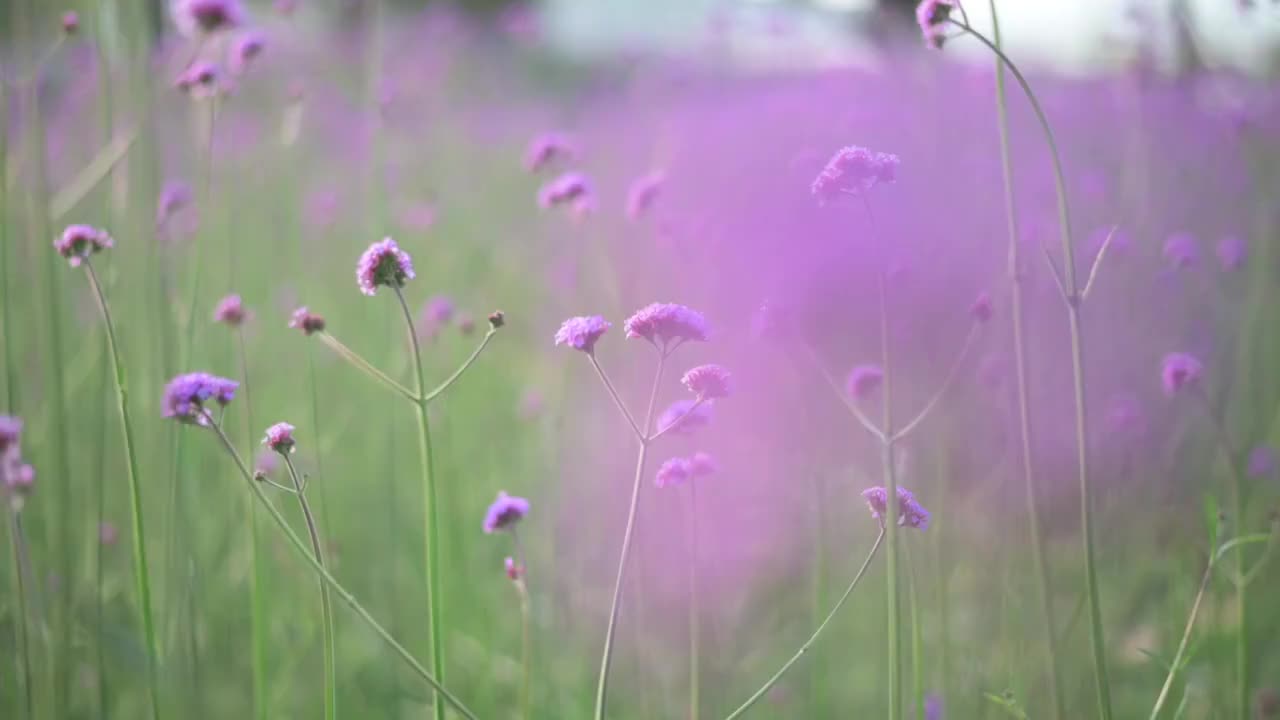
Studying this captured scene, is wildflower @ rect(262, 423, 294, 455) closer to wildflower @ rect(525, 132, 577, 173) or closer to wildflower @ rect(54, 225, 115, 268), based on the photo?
wildflower @ rect(54, 225, 115, 268)

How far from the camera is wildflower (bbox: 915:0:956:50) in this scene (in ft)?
3.63

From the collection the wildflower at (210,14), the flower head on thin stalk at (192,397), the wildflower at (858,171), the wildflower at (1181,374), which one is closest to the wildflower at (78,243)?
the flower head on thin stalk at (192,397)

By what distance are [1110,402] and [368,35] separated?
2.25 m

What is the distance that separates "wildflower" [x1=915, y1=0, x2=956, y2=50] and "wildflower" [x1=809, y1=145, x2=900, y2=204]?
0.17 m

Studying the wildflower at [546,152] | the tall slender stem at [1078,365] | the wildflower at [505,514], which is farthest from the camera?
the wildflower at [546,152]

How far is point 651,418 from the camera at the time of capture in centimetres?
96

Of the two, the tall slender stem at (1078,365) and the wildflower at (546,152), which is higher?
the wildflower at (546,152)

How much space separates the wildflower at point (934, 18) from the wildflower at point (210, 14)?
118cm

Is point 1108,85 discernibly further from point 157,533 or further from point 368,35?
point 157,533

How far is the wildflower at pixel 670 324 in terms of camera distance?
3.57 ft

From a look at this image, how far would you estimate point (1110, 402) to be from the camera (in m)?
2.49

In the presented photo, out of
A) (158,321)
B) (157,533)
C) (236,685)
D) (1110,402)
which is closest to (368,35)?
(158,321)

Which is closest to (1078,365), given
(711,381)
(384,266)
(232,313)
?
(711,381)

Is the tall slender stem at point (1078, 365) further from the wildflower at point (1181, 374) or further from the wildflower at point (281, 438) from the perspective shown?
the wildflower at point (281, 438)
